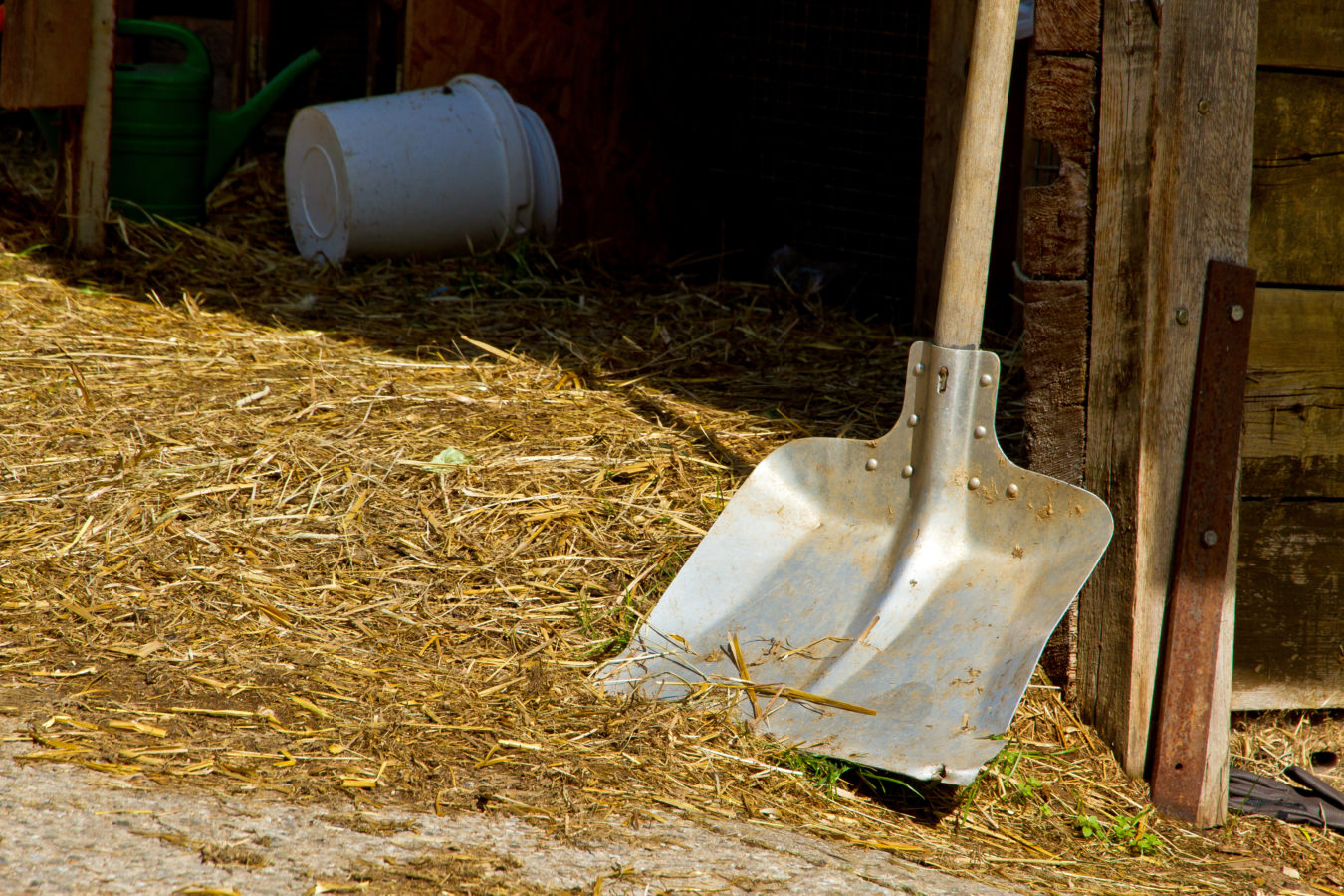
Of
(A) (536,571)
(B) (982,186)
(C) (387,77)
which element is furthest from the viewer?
(C) (387,77)

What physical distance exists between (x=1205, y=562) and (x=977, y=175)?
71 cm

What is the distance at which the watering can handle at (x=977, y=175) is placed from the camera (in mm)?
1924

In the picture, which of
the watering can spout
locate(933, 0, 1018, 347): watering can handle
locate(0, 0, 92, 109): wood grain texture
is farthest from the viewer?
the watering can spout

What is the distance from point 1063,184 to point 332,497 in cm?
144

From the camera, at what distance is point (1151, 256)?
6.40 feet

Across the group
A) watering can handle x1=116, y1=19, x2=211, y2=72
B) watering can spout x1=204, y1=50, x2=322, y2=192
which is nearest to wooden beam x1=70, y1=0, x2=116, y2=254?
watering can handle x1=116, y1=19, x2=211, y2=72

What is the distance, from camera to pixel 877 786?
182 cm

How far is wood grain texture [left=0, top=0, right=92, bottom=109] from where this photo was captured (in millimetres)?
3777

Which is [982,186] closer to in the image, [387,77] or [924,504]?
[924,504]

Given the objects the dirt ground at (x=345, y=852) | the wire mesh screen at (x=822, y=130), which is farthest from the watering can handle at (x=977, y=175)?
the wire mesh screen at (x=822, y=130)

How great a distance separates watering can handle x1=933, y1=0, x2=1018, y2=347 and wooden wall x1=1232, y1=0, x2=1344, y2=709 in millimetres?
480

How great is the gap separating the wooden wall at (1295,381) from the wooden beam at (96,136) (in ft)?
11.0

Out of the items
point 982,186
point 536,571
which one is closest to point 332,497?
point 536,571

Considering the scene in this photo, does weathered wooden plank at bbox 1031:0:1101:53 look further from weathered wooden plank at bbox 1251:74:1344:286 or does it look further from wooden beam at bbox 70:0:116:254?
wooden beam at bbox 70:0:116:254
